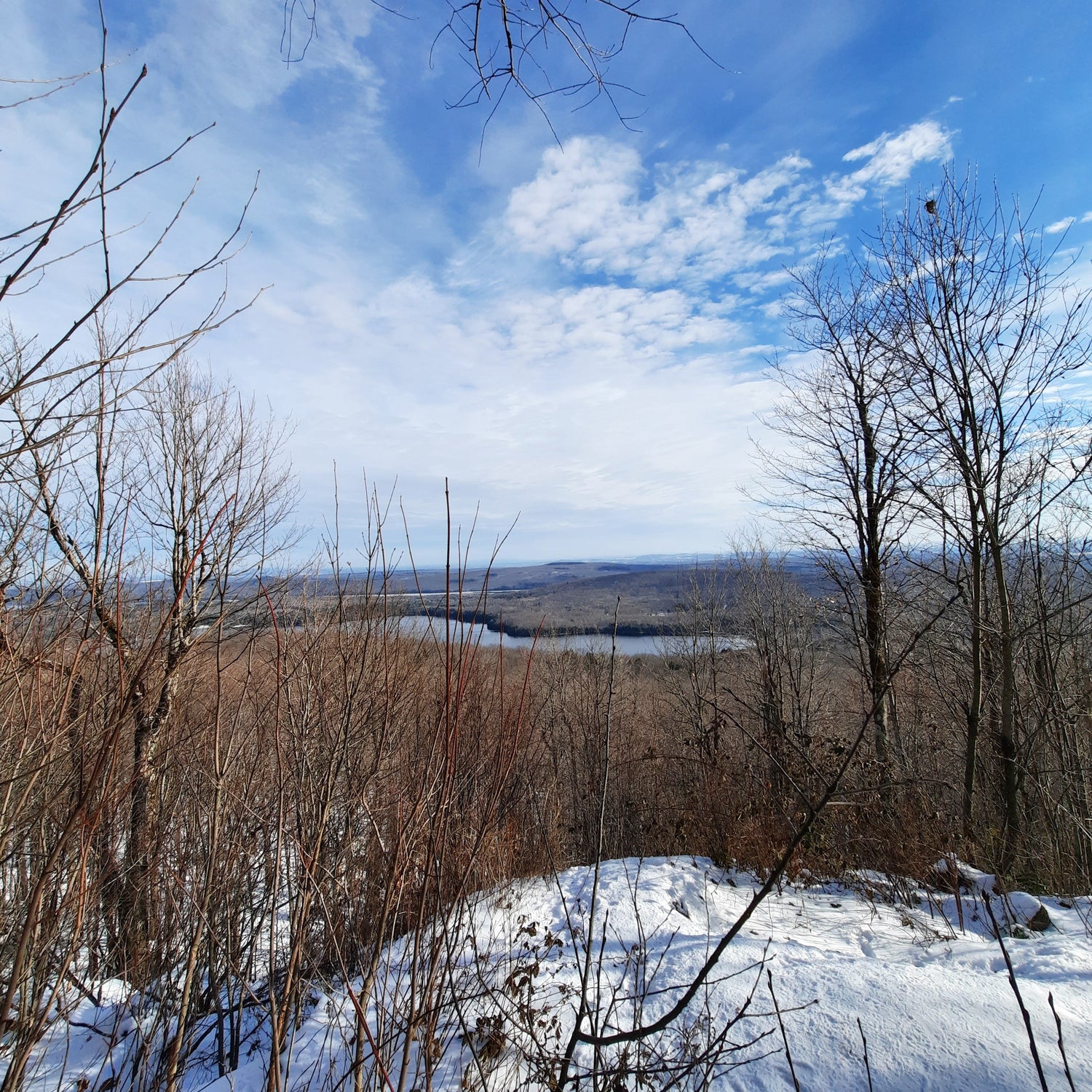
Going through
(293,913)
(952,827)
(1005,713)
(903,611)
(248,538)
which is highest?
(248,538)

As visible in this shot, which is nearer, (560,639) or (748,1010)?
(748,1010)

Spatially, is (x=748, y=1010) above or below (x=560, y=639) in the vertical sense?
above

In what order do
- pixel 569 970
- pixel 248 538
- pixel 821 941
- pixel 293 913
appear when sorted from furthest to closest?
pixel 248 538, pixel 821 941, pixel 569 970, pixel 293 913

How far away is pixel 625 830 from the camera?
572 inches

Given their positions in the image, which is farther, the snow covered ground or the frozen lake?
the snow covered ground

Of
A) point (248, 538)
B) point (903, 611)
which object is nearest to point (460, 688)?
point (903, 611)

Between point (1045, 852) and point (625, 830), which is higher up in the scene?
point (1045, 852)

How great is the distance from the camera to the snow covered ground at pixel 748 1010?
2.09m

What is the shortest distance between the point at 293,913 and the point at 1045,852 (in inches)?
288

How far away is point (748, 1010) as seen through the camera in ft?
10.0

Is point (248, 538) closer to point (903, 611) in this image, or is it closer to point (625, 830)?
point (903, 611)

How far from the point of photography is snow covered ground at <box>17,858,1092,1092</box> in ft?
6.85

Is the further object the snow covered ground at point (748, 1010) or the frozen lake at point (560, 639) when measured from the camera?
the snow covered ground at point (748, 1010)

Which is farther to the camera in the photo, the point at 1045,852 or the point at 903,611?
the point at 903,611
